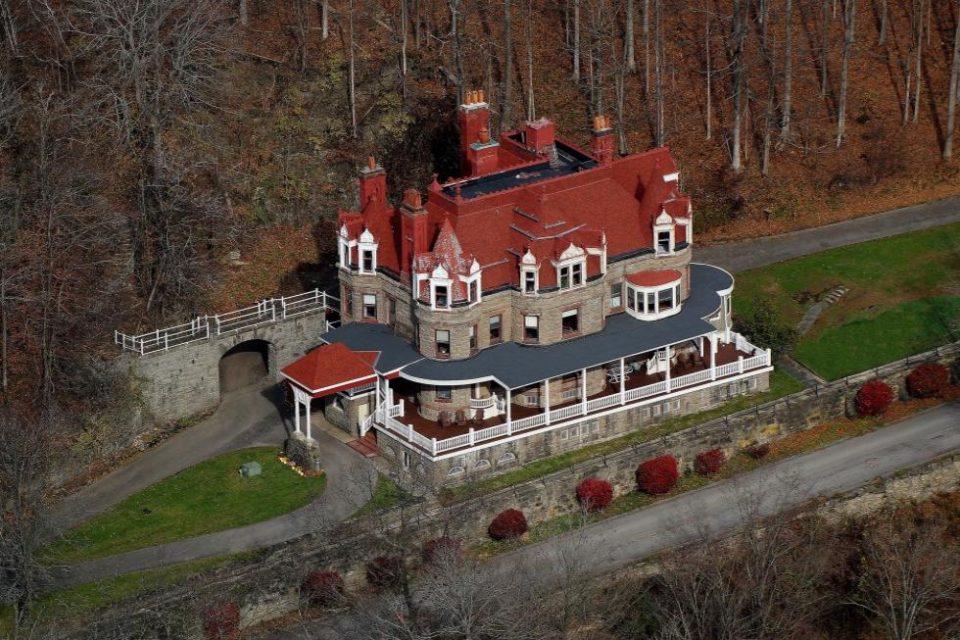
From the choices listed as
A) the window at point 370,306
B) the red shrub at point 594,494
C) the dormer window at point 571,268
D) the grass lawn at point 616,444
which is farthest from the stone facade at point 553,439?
the window at point 370,306

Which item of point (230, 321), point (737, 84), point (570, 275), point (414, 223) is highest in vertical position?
point (737, 84)

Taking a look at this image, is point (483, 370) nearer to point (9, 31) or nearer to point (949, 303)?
point (949, 303)

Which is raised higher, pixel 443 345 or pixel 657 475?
pixel 443 345

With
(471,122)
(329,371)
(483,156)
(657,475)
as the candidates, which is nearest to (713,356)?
(657,475)

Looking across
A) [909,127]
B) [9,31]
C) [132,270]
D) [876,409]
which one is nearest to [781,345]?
[876,409]

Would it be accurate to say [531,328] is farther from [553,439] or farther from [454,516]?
[454,516]

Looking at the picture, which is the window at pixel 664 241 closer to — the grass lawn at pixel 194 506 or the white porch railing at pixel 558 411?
the white porch railing at pixel 558 411
